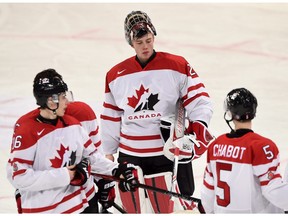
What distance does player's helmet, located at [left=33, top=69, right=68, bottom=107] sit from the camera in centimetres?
333

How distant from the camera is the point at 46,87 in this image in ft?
11.0

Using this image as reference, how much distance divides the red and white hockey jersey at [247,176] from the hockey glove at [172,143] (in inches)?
26.0

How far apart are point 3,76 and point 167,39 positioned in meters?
1.85

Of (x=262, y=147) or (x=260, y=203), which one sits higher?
(x=262, y=147)

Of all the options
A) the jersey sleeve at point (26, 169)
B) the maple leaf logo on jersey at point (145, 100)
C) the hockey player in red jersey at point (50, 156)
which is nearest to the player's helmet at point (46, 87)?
the hockey player in red jersey at point (50, 156)

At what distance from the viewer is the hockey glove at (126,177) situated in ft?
12.0

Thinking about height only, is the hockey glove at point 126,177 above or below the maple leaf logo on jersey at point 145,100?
below

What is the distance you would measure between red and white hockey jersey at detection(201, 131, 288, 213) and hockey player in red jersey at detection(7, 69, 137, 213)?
58 cm

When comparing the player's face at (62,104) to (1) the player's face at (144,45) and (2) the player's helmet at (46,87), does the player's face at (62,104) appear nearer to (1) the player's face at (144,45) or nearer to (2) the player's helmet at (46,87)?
(2) the player's helmet at (46,87)

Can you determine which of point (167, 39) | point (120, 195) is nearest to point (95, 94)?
point (167, 39)

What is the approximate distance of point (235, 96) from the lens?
10.4ft

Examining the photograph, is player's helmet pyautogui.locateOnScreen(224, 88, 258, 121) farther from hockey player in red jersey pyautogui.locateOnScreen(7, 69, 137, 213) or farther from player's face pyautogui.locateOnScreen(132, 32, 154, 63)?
player's face pyautogui.locateOnScreen(132, 32, 154, 63)

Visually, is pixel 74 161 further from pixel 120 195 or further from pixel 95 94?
pixel 95 94

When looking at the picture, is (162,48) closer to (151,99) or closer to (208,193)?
(151,99)
